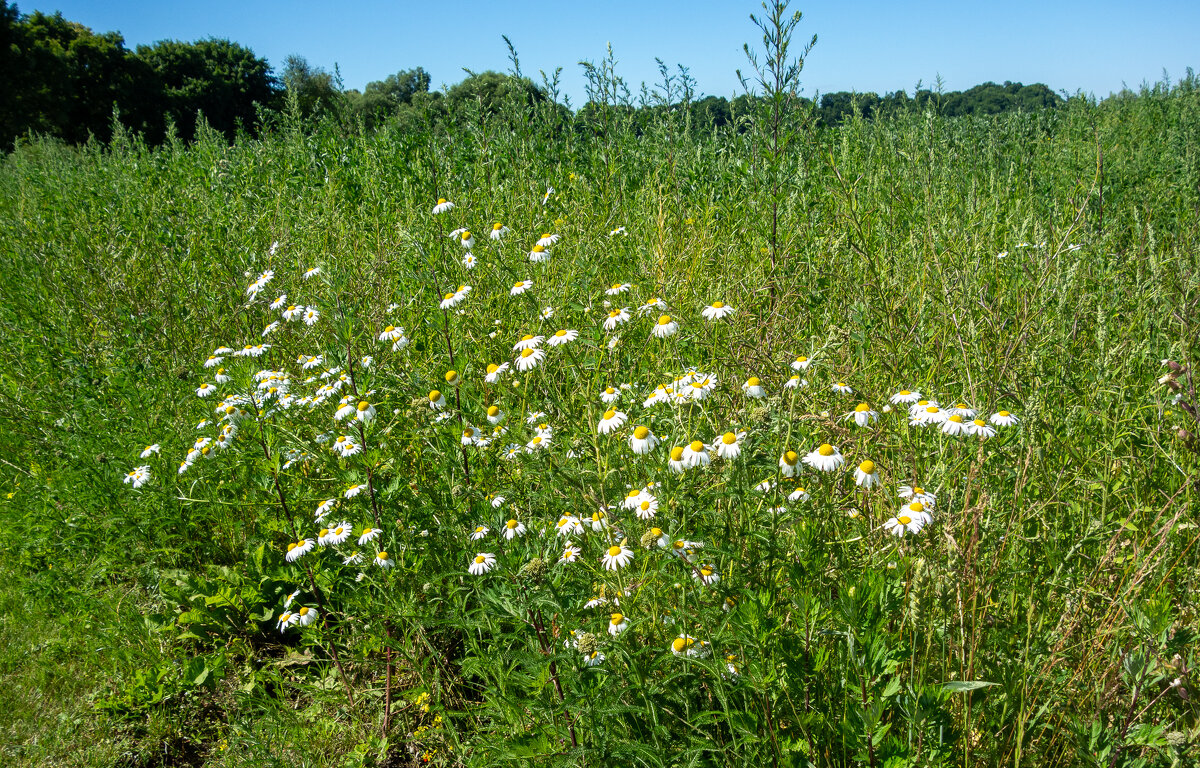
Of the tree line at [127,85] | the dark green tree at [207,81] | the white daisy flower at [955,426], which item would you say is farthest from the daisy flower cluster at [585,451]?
the dark green tree at [207,81]

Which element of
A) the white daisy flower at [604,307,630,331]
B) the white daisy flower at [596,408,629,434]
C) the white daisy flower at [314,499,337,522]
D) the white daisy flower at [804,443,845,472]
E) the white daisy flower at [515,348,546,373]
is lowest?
the white daisy flower at [314,499,337,522]

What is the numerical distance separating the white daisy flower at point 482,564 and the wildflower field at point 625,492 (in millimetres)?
13

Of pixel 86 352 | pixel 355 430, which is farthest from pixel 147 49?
pixel 355 430

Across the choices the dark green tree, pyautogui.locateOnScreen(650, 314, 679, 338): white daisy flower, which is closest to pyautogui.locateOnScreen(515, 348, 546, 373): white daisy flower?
pyautogui.locateOnScreen(650, 314, 679, 338): white daisy flower

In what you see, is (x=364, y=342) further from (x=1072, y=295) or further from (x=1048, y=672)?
(x=1072, y=295)

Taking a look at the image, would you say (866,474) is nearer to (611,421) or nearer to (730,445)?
(730,445)

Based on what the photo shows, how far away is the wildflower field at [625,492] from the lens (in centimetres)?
145

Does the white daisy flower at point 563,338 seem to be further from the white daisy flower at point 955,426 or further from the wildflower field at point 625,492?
the white daisy flower at point 955,426

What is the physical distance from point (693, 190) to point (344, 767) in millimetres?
4544

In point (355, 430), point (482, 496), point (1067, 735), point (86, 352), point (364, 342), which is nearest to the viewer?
point (1067, 735)

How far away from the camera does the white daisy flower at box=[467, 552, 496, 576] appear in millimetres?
1895

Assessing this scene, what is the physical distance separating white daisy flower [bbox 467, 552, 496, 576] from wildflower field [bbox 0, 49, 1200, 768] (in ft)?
0.04

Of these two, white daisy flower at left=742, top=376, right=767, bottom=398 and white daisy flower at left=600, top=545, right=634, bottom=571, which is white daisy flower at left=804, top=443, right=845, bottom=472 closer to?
white daisy flower at left=742, top=376, right=767, bottom=398

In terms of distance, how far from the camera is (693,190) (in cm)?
535
